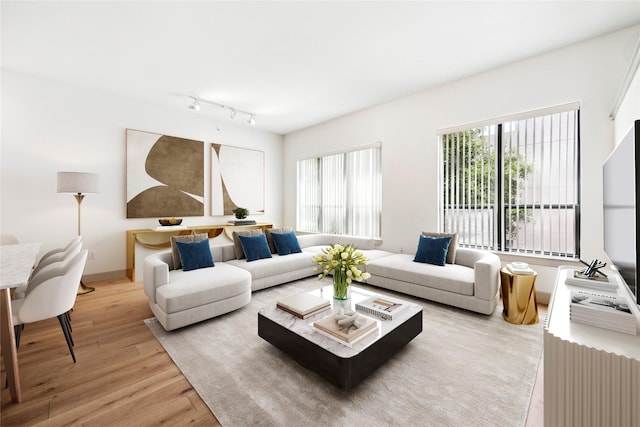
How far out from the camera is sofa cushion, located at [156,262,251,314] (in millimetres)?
2510

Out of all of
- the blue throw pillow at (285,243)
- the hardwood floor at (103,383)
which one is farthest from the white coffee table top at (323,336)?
the blue throw pillow at (285,243)

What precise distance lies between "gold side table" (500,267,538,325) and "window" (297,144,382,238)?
239cm

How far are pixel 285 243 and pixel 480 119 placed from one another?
3311 mm

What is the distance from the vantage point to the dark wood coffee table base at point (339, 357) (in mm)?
1652

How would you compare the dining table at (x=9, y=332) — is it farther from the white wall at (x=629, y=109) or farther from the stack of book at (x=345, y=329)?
the white wall at (x=629, y=109)

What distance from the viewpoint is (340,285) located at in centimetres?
238

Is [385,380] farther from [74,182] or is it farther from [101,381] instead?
[74,182]

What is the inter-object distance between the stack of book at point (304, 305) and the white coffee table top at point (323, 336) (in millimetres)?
31

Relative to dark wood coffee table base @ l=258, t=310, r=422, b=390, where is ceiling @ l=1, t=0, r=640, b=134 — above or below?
above

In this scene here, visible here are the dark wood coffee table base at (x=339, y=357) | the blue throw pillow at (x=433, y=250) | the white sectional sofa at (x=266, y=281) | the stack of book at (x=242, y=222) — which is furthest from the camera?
the stack of book at (x=242, y=222)

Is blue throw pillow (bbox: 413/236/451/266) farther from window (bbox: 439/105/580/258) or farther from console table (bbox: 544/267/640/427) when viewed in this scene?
console table (bbox: 544/267/640/427)

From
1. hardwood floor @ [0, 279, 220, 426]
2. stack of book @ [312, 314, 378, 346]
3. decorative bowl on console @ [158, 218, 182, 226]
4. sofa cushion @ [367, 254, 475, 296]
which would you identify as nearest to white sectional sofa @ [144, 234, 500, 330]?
sofa cushion @ [367, 254, 475, 296]

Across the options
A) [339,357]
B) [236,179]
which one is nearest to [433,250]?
[339,357]

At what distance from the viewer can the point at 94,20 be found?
2.58 m
